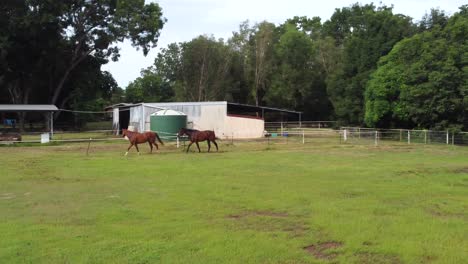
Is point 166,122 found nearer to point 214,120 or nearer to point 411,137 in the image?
point 214,120

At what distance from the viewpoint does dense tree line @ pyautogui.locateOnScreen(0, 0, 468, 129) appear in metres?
31.6

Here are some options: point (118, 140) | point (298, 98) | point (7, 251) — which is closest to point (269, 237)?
point (7, 251)

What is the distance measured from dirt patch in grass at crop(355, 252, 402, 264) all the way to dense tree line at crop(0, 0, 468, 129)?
26986 mm

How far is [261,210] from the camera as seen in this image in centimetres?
831

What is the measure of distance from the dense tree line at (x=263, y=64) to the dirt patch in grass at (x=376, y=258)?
88.5 feet

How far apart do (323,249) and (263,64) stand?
54.0m

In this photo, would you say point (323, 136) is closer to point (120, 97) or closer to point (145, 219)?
point (145, 219)

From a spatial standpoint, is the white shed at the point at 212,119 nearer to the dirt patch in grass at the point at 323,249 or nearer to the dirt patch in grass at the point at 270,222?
the dirt patch in grass at the point at 270,222

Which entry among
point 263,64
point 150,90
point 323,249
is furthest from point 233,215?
point 150,90

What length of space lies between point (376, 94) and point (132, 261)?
107 feet

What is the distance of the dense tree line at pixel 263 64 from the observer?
3158cm

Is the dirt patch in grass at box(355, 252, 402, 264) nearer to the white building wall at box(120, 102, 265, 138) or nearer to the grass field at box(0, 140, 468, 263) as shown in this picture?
the grass field at box(0, 140, 468, 263)

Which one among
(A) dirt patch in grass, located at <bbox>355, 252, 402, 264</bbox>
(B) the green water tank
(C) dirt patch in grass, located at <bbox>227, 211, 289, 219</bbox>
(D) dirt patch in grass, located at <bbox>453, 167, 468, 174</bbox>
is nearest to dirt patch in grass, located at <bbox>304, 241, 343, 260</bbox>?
(A) dirt patch in grass, located at <bbox>355, 252, 402, 264</bbox>

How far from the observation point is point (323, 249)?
5.83 m
